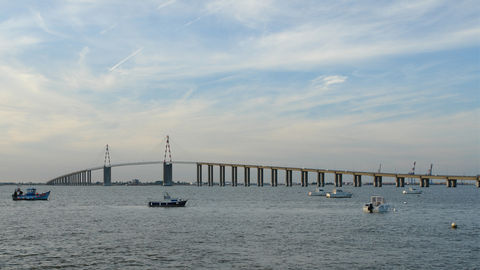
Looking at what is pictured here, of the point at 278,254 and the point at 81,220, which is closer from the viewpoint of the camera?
the point at 278,254

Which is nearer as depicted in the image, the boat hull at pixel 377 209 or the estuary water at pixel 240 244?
the estuary water at pixel 240 244

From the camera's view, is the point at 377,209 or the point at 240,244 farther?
the point at 377,209

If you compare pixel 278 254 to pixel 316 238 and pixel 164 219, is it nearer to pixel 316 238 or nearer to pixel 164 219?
pixel 316 238

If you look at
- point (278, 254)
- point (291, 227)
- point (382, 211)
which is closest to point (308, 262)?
point (278, 254)

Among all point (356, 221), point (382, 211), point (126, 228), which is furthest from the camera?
point (382, 211)

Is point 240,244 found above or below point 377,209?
above

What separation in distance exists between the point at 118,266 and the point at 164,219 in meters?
38.0

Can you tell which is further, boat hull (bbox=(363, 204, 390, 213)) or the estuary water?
boat hull (bbox=(363, 204, 390, 213))

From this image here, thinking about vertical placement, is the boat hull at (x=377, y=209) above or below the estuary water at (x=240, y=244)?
below

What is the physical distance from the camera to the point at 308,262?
38250 millimetres

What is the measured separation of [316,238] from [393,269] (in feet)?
54.1

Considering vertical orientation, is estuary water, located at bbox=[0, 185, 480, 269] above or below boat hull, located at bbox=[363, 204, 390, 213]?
above

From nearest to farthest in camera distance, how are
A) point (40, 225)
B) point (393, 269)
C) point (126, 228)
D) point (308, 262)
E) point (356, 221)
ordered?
point (393, 269) < point (308, 262) < point (126, 228) < point (40, 225) < point (356, 221)

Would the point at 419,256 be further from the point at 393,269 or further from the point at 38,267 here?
the point at 38,267
